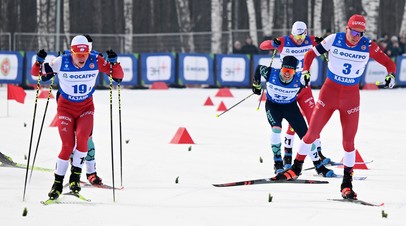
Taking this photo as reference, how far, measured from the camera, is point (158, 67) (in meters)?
29.7

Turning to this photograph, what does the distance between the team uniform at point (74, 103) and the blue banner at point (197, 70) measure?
63.5ft

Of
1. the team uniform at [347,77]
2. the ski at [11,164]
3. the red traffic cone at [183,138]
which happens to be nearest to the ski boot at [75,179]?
the ski at [11,164]

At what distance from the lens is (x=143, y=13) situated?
56.5 meters

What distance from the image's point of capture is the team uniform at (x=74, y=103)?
10.2 meters

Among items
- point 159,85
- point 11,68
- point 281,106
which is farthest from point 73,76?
point 159,85

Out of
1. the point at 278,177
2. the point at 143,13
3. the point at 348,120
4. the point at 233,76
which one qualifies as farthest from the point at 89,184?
the point at 143,13

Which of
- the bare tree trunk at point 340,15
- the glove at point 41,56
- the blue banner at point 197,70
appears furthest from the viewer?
the bare tree trunk at point 340,15

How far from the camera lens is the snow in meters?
9.28

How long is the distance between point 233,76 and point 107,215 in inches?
814

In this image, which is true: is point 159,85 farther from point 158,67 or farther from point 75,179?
point 75,179

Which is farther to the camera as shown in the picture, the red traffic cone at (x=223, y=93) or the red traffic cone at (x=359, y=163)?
the red traffic cone at (x=223, y=93)

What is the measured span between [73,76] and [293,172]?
2.88m

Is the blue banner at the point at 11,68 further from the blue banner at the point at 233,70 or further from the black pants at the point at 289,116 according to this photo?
the black pants at the point at 289,116

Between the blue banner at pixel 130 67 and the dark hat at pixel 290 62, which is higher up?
the dark hat at pixel 290 62
